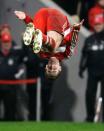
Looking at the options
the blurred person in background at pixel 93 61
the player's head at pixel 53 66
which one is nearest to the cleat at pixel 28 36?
the player's head at pixel 53 66

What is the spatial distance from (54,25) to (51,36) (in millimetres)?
501

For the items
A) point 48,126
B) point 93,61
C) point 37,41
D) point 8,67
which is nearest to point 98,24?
point 93,61

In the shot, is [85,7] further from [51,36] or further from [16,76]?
[51,36]

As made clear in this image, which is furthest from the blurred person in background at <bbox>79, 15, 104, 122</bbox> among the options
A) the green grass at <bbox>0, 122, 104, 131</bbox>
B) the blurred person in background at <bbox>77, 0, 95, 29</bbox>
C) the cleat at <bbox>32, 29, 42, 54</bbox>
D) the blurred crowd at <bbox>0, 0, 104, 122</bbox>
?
the cleat at <bbox>32, 29, 42, 54</bbox>

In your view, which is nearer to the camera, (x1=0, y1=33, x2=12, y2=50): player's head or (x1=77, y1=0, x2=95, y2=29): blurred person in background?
(x1=0, y1=33, x2=12, y2=50): player's head

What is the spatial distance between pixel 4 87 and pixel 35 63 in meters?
0.81

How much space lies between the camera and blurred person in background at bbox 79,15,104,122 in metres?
16.9

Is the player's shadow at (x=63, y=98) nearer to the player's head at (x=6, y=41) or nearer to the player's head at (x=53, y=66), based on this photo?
the player's head at (x=6, y=41)

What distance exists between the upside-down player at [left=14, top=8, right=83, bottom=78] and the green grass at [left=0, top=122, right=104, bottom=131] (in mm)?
1883

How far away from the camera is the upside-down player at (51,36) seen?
12325 mm

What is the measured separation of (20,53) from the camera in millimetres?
17172

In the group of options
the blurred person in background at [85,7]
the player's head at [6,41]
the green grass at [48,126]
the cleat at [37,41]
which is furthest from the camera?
the blurred person in background at [85,7]

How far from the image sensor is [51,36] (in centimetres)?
1295

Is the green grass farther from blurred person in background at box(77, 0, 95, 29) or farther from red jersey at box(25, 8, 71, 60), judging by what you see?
blurred person in background at box(77, 0, 95, 29)
